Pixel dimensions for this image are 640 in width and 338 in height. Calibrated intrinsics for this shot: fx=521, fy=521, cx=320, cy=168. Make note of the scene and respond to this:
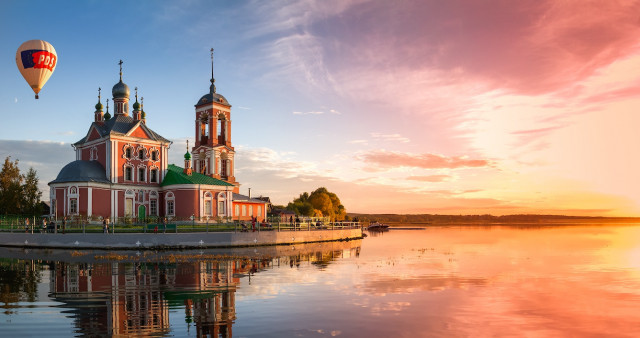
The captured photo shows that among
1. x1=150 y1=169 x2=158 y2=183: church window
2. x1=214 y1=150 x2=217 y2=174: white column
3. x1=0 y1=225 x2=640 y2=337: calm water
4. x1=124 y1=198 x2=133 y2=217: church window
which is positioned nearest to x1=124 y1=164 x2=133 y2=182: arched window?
x1=124 y1=198 x2=133 y2=217: church window

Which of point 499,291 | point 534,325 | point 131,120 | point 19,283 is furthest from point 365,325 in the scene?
point 131,120

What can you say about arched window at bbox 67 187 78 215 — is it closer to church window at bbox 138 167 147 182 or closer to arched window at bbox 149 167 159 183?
church window at bbox 138 167 147 182

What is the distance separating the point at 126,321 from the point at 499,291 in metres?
14.2

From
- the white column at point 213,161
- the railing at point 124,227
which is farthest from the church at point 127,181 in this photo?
the white column at point 213,161

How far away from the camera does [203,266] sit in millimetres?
29062

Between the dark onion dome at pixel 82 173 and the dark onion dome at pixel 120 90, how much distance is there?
10.3 m

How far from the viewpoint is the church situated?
55.1 metres

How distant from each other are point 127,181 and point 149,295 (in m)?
43.9

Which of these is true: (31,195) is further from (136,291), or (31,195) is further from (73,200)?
(136,291)

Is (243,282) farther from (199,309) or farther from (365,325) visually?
(365,325)

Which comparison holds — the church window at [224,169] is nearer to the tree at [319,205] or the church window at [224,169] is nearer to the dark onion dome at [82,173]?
the dark onion dome at [82,173]

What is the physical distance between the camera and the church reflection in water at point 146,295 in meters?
13.8

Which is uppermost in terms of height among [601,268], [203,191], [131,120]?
[131,120]

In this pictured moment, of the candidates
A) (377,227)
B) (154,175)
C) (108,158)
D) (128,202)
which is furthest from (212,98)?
(377,227)
